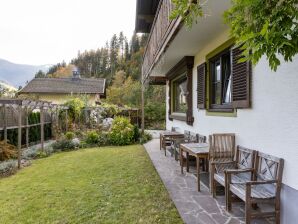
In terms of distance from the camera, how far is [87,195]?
4.56 meters

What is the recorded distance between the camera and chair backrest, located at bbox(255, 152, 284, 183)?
9.93ft

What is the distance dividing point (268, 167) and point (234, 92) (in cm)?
146

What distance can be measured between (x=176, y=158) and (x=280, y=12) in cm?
608

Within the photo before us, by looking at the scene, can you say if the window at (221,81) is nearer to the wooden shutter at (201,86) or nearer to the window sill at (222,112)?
the window sill at (222,112)

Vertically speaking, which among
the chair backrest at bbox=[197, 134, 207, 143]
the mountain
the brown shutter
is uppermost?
the mountain

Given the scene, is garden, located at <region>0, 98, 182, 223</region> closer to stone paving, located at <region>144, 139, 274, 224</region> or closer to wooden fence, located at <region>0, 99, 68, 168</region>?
stone paving, located at <region>144, 139, 274, 224</region>

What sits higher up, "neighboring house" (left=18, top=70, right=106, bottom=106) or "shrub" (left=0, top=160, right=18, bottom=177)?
"neighboring house" (left=18, top=70, right=106, bottom=106)

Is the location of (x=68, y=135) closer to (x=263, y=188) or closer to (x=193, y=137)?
(x=193, y=137)

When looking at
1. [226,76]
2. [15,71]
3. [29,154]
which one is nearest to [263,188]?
[226,76]

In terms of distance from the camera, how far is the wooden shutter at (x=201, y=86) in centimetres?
596

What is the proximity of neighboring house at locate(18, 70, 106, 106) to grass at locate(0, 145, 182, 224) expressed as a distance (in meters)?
19.8

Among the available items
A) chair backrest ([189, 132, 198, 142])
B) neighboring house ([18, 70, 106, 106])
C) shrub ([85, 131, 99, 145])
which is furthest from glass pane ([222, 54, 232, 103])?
neighboring house ([18, 70, 106, 106])

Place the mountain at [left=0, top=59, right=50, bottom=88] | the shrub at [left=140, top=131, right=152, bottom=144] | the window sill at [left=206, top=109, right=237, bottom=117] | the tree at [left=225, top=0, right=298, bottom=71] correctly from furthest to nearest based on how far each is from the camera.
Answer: the mountain at [left=0, top=59, right=50, bottom=88], the shrub at [left=140, top=131, right=152, bottom=144], the window sill at [left=206, top=109, right=237, bottom=117], the tree at [left=225, top=0, right=298, bottom=71]

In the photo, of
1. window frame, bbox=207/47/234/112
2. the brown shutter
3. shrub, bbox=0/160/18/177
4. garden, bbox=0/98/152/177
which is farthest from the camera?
garden, bbox=0/98/152/177
